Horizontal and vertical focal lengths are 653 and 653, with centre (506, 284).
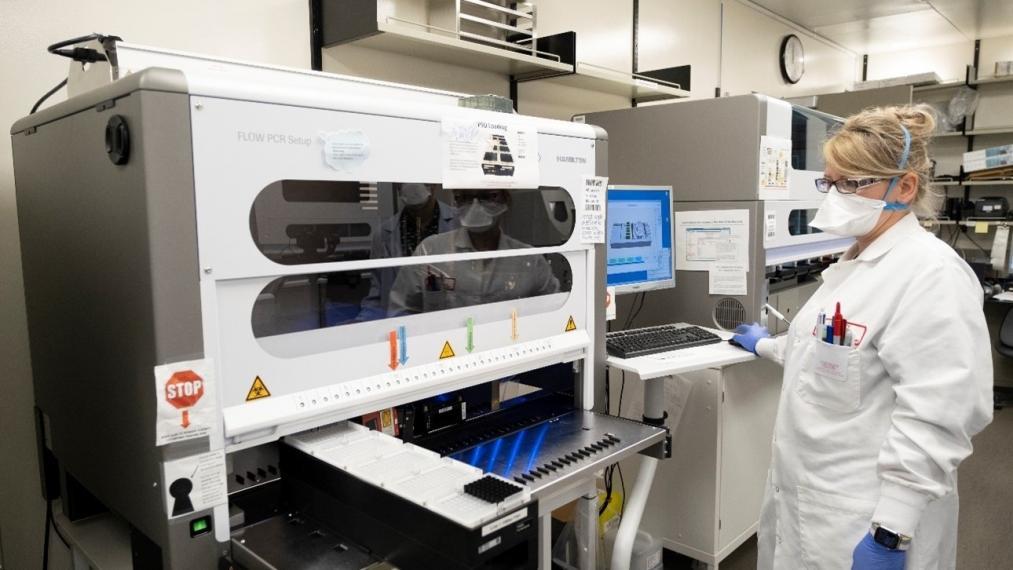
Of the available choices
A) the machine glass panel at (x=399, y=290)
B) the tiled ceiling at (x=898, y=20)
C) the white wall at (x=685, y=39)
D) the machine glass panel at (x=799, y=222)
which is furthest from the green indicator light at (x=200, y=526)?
the tiled ceiling at (x=898, y=20)

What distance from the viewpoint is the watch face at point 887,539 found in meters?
1.27

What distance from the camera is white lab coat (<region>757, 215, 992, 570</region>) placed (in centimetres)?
126

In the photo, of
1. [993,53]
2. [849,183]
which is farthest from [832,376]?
[993,53]

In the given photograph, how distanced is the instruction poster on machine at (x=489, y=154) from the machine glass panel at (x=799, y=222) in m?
1.52

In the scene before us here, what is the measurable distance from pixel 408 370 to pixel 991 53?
5.91m

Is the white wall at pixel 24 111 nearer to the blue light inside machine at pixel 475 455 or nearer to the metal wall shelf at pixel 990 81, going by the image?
the blue light inside machine at pixel 475 455

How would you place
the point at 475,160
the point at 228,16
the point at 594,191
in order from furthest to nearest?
the point at 228,16, the point at 594,191, the point at 475,160

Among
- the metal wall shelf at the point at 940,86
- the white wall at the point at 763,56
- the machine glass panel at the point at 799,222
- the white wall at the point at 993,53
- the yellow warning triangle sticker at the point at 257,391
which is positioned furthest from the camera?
the white wall at the point at 993,53

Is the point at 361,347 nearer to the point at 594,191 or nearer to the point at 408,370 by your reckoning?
the point at 408,370

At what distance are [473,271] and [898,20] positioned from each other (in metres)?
4.40

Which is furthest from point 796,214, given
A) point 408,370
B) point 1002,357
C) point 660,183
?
point 1002,357

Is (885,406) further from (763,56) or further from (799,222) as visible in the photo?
(763,56)

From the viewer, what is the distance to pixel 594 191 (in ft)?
5.09

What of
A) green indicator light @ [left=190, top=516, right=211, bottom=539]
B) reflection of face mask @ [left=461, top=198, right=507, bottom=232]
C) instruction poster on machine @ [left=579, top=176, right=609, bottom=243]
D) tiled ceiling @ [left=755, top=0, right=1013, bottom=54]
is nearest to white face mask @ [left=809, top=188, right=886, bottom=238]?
instruction poster on machine @ [left=579, top=176, right=609, bottom=243]
